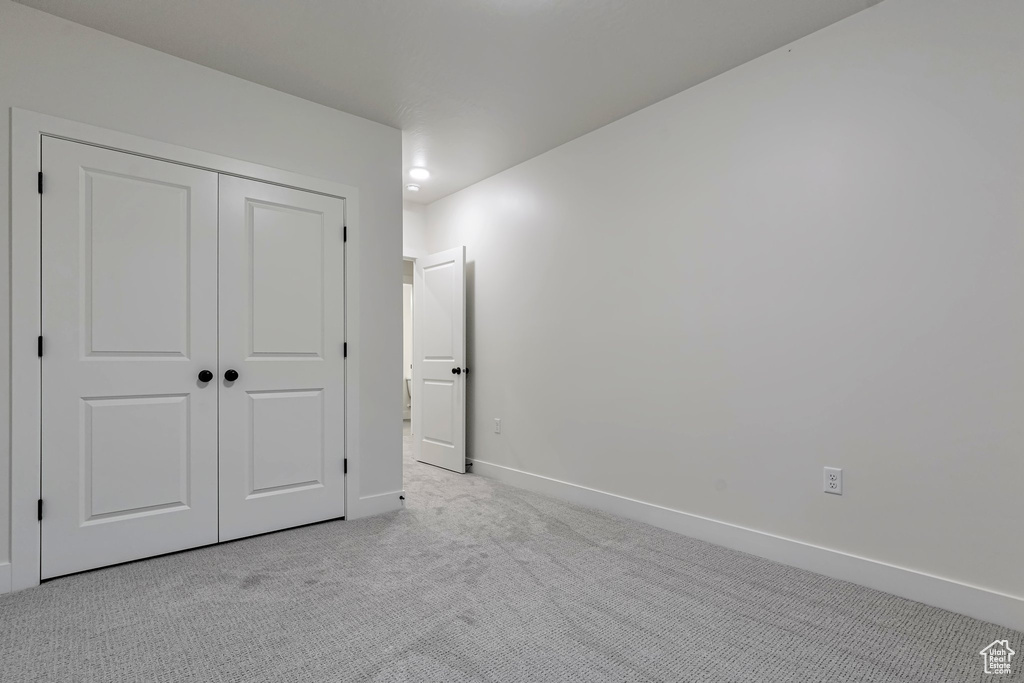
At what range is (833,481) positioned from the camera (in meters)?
2.44

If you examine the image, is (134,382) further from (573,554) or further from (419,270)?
(419,270)

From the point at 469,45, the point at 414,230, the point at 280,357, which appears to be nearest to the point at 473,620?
the point at 280,357

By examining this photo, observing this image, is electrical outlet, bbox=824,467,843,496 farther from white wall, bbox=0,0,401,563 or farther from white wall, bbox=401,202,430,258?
white wall, bbox=401,202,430,258

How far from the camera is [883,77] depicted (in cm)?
230

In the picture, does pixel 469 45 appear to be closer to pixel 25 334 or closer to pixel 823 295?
pixel 823 295

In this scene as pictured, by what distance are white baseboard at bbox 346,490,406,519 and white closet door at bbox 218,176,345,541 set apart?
3.5 inches

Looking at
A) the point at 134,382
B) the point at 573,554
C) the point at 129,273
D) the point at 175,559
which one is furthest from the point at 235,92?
the point at 573,554

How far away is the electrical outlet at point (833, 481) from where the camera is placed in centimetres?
241

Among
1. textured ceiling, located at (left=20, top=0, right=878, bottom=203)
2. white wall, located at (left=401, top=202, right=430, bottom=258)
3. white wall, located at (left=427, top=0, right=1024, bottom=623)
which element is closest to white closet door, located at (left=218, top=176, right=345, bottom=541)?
textured ceiling, located at (left=20, top=0, right=878, bottom=203)

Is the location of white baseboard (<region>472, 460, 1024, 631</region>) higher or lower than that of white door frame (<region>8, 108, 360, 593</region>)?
lower

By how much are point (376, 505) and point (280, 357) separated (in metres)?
1.14

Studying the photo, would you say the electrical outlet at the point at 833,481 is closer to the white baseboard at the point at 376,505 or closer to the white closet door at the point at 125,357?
the white baseboard at the point at 376,505

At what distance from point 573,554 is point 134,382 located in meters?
2.37

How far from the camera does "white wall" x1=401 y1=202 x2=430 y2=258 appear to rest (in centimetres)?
523
